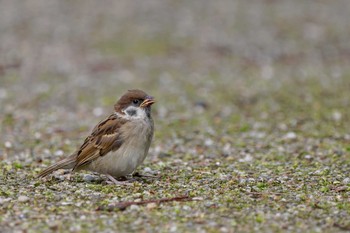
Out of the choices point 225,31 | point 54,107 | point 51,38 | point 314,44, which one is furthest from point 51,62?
point 314,44

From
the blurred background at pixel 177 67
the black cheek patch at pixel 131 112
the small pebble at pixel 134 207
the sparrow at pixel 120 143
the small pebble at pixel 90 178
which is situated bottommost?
the small pebble at pixel 134 207

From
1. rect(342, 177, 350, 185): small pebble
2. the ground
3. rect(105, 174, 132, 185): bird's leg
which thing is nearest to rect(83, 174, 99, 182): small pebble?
the ground

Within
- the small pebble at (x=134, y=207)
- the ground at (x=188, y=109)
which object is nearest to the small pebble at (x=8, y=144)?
the ground at (x=188, y=109)

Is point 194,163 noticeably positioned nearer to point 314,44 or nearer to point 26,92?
point 26,92

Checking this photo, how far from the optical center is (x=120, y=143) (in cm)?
916

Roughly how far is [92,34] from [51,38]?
1.34m

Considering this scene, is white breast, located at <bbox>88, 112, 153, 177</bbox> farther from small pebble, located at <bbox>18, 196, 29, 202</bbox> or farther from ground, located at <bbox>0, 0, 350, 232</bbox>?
small pebble, located at <bbox>18, 196, 29, 202</bbox>

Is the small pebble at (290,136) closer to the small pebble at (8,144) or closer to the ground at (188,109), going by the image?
the ground at (188,109)

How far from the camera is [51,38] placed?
2261cm

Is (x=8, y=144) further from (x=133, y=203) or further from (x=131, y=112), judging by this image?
(x=133, y=203)

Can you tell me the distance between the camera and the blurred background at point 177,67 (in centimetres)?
1408

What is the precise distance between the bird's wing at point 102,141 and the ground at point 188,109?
0.34 m

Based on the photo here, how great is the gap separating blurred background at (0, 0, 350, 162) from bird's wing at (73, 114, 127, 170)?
8.12 ft

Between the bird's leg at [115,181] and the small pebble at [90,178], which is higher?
the small pebble at [90,178]
